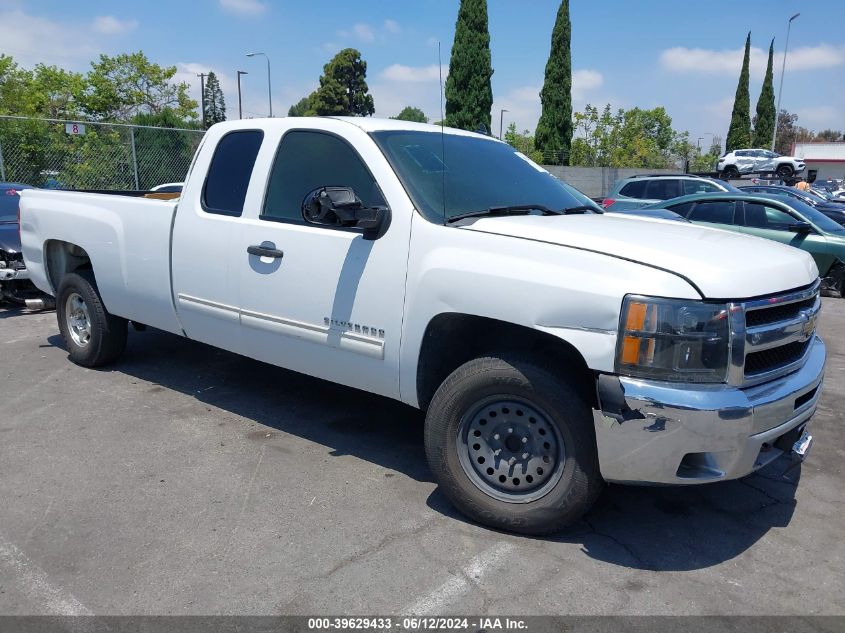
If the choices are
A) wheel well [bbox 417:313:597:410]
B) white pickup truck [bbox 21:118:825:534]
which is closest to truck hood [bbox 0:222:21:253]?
white pickup truck [bbox 21:118:825:534]

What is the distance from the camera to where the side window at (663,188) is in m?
14.6

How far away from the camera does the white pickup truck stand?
9.46ft

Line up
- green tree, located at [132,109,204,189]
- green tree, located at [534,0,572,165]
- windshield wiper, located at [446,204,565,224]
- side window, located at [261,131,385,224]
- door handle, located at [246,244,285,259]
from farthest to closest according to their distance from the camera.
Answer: green tree, located at [534,0,572,165], green tree, located at [132,109,204,189], door handle, located at [246,244,285,259], side window, located at [261,131,385,224], windshield wiper, located at [446,204,565,224]

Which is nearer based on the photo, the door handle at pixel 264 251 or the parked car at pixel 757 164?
the door handle at pixel 264 251

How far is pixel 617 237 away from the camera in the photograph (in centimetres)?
331

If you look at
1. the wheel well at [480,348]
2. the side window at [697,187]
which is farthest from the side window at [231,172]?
the side window at [697,187]

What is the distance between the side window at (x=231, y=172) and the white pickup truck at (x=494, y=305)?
0.01 meters

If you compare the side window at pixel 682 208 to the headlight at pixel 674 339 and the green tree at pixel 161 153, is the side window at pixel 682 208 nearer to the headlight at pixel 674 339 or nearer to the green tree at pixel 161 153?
the headlight at pixel 674 339

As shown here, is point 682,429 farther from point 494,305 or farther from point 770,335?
point 494,305

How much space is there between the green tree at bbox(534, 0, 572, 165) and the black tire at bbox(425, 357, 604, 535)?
109 ft

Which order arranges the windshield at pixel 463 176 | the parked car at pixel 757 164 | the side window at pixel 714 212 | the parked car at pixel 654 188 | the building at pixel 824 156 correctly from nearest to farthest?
the windshield at pixel 463 176 → the side window at pixel 714 212 → the parked car at pixel 654 188 → the parked car at pixel 757 164 → the building at pixel 824 156

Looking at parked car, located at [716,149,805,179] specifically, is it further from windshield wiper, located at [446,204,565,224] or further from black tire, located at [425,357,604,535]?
black tire, located at [425,357,604,535]

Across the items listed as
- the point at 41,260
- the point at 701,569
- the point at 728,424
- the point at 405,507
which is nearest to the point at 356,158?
the point at 405,507

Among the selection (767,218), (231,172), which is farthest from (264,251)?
(767,218)
